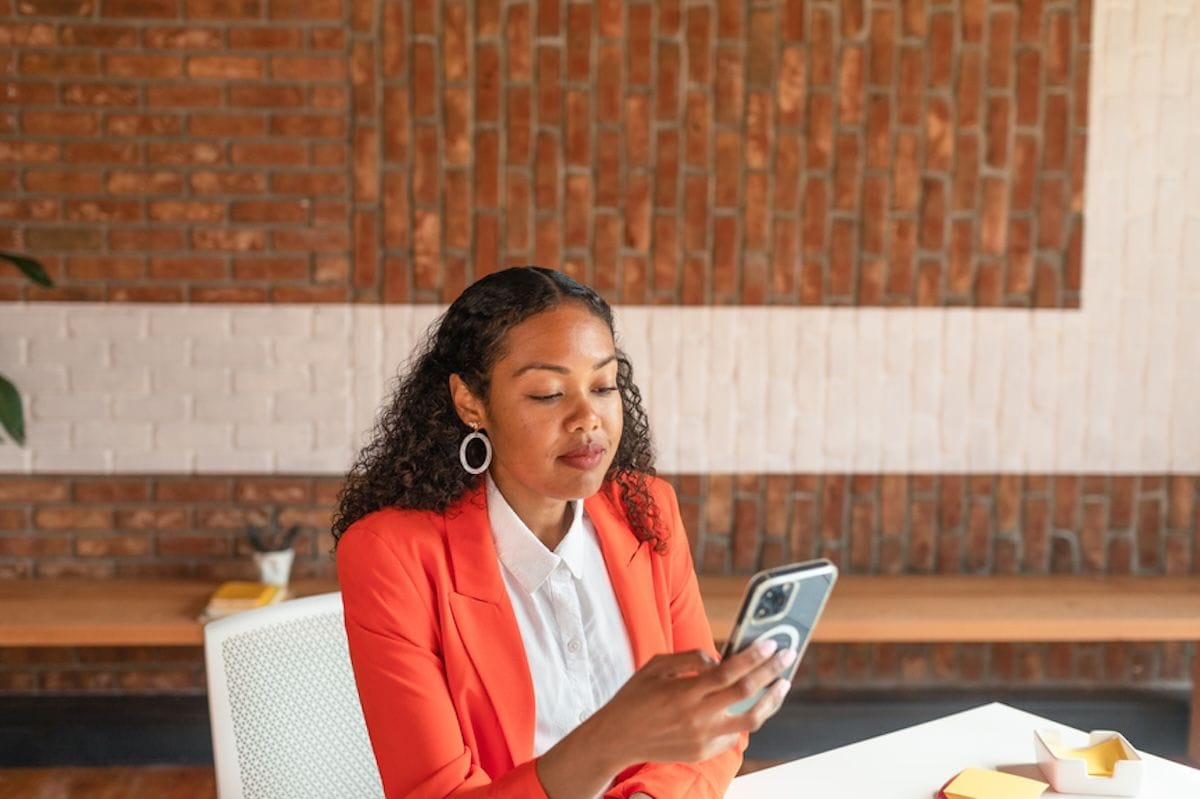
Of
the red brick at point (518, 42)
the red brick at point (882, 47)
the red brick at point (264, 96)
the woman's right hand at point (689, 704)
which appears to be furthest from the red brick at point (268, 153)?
the woman's right hand at point (689, 704)

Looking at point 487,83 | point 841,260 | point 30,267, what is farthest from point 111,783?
point 841,260

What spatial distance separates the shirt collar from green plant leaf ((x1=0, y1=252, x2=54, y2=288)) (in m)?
2.21

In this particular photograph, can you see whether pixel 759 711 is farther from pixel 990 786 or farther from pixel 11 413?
pixel 11 413

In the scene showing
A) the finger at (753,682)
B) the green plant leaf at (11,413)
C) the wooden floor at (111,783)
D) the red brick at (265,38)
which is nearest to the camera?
the finger at (753,682)

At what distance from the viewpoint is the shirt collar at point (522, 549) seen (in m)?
1.89

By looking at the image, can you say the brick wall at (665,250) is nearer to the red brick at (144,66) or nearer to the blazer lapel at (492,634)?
the red brick at (144,66)

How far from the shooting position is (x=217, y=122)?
12.6 feet

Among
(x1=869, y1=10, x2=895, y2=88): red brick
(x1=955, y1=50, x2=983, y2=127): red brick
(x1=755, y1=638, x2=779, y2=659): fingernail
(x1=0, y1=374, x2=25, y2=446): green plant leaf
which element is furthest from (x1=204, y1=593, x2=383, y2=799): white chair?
(x1=955, y1=50, x2=983, y2=127): red brick

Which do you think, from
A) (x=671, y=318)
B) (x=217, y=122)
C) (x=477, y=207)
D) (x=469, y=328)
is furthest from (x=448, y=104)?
(x=469, y=328)

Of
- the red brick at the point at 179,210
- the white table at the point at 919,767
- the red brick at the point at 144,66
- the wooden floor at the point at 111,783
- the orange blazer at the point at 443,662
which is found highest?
the red brick at the point at 144,66

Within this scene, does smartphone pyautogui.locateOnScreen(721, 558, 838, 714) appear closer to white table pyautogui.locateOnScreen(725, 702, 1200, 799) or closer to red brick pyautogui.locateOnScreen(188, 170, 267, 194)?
white table pyautogui.locateOnScreen(725, 702, 1200, 799)

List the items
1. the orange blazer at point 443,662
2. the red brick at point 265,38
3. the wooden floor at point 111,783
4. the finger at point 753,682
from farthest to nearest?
1. the red brick at point 265,38
2. the wooden floor at point 111,783
3. the orange blazer at point 443,662
4. the finger at point 753,682

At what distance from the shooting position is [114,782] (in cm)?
380

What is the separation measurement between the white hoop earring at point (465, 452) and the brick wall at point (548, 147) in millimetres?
2041
